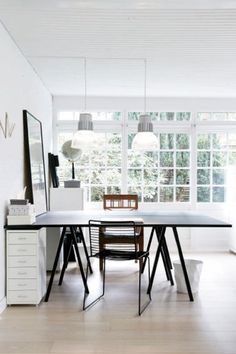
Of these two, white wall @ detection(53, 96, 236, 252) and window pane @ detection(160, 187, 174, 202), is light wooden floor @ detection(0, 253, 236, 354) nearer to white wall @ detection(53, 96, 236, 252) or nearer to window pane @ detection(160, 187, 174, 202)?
white wall @ detection(53, 96, 236, 252)

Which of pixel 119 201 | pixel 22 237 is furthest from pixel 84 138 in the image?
pixel 119 201

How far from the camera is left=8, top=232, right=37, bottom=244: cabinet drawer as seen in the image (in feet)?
11.8

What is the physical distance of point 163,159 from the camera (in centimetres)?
660

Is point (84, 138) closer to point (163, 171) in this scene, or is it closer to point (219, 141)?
point (163, 171)

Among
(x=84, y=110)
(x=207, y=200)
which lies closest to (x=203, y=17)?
(x=84, y=110)

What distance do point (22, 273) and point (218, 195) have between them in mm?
3987

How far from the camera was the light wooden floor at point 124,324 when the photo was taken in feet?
9.03

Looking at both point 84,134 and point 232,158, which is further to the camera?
point 232,158

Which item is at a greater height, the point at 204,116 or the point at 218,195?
the point at 204,116

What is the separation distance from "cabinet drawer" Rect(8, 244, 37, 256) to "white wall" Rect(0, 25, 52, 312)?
8 cm

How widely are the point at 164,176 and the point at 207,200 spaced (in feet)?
2.71

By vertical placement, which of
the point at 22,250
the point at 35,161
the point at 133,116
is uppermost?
the point at 133,116

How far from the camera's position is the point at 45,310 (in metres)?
3.51

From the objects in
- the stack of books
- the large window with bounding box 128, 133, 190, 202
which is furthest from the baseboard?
the large window with bounding box 128, 133, 190, 202
